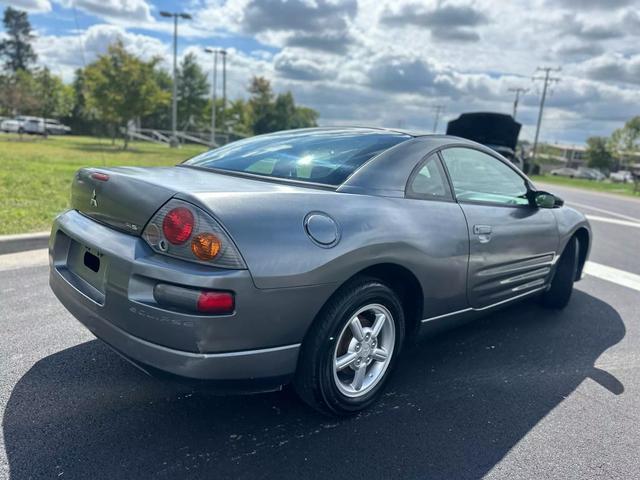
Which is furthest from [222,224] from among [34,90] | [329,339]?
[34,90]

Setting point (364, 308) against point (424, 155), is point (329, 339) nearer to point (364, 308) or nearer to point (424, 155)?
point (364, 308)

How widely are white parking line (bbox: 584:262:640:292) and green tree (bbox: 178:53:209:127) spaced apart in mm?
48852

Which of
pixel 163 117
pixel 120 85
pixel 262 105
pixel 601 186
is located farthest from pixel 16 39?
pixel 601 186

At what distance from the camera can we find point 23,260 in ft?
16.3

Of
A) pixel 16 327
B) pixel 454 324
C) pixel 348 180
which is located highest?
pixel 348 180

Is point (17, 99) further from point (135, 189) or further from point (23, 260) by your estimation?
point (135, 189)

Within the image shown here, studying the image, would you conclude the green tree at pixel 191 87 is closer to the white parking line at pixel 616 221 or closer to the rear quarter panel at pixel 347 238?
the white parking line at pixel 616 221

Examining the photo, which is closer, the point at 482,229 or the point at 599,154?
the point at 482,229

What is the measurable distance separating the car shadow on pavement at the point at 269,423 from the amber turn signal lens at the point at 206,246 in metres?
0.64

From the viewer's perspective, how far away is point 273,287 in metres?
2.07

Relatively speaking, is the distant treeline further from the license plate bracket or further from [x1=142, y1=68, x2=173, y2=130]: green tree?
the license plate bracket

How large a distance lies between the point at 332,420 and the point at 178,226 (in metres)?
1.27

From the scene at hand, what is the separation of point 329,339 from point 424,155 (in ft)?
4.36

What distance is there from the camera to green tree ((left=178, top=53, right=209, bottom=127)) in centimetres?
4978
